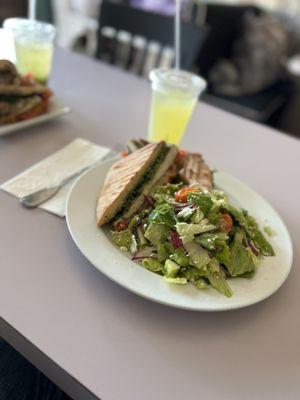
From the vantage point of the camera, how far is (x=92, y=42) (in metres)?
3.13

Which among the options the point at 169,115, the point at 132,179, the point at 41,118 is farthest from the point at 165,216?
the point at 41,118

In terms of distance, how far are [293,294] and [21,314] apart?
1.67 ft

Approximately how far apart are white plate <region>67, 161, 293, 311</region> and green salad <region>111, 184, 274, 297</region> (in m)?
0.02

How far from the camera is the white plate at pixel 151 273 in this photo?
2.23 ft

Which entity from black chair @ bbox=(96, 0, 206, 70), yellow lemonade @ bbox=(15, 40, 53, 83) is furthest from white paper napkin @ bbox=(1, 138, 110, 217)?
A: black chair @ bbox=(96, 0, 206, 70)

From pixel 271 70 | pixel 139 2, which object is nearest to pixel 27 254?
pixel 271 70

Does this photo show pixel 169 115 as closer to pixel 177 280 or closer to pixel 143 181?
pixel 143 181

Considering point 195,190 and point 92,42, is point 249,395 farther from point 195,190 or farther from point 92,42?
point 92,42

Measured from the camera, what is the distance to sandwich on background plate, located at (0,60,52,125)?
3.56ft

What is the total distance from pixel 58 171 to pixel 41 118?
25 cm

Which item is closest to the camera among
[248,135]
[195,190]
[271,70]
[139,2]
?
[195,190]

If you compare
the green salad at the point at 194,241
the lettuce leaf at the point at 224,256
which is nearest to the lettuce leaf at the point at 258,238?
the green salad at the point at 194,241

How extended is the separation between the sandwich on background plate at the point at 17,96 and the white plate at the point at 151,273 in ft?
1.12

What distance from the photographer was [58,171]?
39.4 inches
